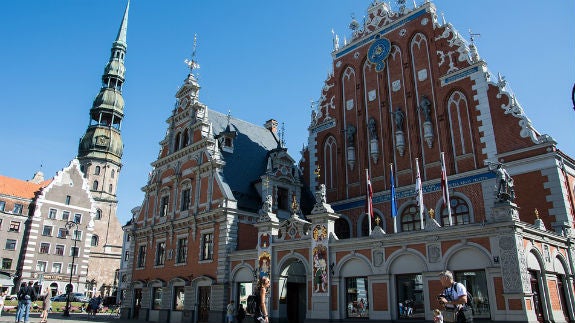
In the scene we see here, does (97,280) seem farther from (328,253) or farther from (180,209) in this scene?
(328,253)

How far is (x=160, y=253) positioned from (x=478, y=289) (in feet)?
73.1

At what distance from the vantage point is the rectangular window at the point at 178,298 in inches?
1106

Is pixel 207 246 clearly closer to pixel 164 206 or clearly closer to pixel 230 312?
pixel 230 312

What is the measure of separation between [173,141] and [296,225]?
14922 mm

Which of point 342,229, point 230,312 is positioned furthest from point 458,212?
point 230,312

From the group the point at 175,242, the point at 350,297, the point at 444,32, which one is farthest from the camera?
the point at 175,242

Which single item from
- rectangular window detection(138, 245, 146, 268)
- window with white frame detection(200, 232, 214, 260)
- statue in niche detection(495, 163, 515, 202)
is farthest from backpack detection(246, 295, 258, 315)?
rectangular window detection(138, 245, 146, 268)

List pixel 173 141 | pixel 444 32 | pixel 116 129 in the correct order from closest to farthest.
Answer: pixel 444 32 → pixel 173 141 → pixel 116 129

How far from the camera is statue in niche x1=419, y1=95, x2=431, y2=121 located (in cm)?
2477

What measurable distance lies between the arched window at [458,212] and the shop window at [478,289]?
5.55m

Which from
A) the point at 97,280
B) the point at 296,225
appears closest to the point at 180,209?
the point at 296,225

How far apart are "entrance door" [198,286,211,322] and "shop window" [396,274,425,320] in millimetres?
12327

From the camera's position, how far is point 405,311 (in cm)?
1788

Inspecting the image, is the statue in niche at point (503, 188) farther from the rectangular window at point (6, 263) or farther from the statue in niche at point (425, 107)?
the rectangular window at point (6, 263)
